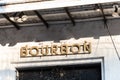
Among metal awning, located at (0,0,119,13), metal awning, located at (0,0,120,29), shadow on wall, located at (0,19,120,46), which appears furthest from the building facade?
metal awning, located at (0,0,119,13)

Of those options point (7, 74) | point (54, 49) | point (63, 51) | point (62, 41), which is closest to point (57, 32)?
point (62, 41)

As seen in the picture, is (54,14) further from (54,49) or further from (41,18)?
(54,49)

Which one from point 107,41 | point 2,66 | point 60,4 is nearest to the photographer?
point 60,4

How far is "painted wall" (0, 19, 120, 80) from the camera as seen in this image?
12.9 metres

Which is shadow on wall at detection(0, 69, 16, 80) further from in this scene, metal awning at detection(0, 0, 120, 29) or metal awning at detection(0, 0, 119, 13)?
metal awning at detection(0, 0, 119, 13)

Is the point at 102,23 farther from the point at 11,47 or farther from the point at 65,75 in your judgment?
the point at 11,47

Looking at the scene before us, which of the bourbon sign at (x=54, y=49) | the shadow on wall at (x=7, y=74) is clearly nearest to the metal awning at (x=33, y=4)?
the bourbon sign at (x=54, y=49)

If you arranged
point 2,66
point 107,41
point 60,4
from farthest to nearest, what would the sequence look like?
point 2,66
point 107,41
point 60,4

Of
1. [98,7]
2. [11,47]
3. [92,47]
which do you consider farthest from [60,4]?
[11,47]

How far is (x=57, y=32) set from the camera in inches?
541

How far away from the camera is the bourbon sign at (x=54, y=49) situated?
1323 centimetres

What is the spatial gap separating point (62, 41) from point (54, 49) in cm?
43

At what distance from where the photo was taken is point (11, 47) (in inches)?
553

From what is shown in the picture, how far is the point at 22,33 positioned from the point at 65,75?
239 cm
